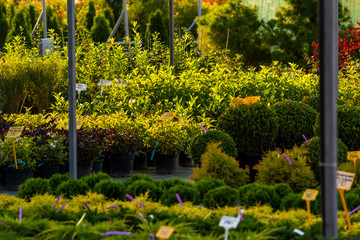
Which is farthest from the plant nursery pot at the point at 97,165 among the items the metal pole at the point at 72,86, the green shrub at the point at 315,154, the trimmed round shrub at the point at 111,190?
the trimmed round shrub at the point at 111,190

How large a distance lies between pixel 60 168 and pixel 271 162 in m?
2.95

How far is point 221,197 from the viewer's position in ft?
14.8

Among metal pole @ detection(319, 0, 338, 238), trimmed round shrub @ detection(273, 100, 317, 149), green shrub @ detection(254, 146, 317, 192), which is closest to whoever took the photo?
metal pole @ detection(319, 0, 338, 238)

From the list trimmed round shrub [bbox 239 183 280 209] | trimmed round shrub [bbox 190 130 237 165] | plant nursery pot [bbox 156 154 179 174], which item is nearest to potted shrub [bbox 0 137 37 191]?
plant nursery pot [bbox 156 154 179 174]

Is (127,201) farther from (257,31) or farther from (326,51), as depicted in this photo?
(257,31)

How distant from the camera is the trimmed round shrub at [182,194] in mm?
4582

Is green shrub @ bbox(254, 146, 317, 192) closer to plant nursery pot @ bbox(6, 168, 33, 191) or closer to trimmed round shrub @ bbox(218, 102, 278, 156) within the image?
trimmed round shrub @ bbox(218, 102, 278, 156)

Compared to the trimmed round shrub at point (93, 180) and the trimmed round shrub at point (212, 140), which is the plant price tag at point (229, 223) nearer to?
the trimmed round shrub at point (93, 180)

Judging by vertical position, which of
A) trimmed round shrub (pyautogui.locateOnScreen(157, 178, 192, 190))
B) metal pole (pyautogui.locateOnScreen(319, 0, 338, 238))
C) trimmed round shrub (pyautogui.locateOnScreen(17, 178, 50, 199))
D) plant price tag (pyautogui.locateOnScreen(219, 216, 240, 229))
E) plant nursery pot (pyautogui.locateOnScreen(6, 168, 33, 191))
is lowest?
plant nursery pot (pyautogui.locateOnScreen(6, 168, 33, 191))

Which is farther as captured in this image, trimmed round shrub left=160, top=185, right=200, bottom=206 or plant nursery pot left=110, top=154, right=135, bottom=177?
plant nursery pot left=110, top=154, right=135, bottom=177

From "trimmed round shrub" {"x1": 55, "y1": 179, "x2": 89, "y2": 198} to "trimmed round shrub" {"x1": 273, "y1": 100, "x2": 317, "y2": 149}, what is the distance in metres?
3.31

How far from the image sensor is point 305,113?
7.53 meters

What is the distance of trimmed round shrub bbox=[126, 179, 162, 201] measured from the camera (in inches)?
185

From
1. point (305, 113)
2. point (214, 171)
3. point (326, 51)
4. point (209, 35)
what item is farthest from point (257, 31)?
point (326, 51)
